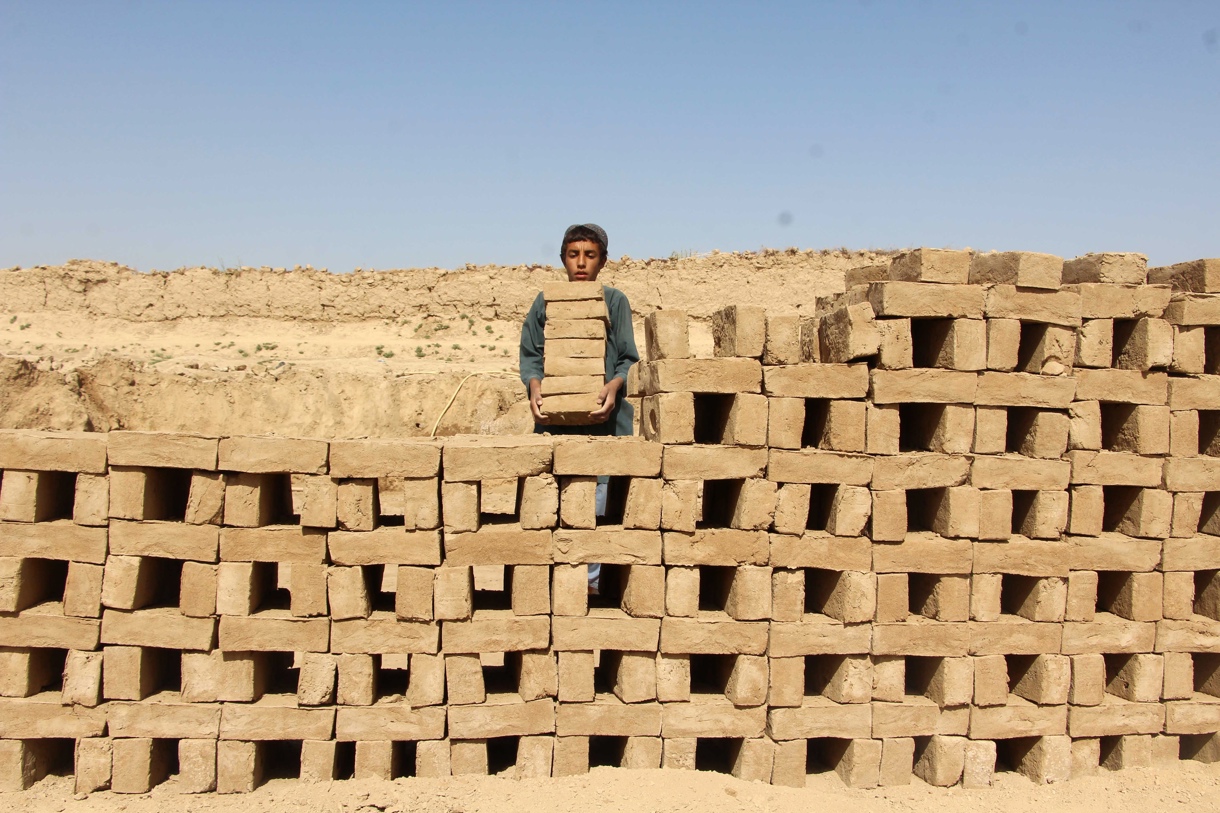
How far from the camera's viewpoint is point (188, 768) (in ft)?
14.6

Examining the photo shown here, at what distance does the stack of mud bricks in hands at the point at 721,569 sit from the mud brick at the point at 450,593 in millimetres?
18

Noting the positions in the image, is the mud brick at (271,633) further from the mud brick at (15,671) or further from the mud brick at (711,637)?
the mud brick at (711,637)

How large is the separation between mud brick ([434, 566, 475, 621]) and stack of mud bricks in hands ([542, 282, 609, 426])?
51.9 inches

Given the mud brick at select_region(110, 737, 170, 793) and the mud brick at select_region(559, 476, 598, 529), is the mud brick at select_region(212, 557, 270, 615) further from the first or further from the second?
the mud brick at select_region(559, 476, 598, 529)

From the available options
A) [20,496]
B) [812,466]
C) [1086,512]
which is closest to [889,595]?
[812,466]

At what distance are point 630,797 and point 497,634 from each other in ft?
3.93

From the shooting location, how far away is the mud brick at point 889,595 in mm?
4672

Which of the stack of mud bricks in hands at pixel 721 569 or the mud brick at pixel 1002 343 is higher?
the mud brick at pixel 1002 343

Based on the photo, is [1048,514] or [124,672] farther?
[1048,514]

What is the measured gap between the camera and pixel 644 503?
4539 millimetres

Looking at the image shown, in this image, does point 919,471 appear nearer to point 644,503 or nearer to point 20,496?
point 644,503

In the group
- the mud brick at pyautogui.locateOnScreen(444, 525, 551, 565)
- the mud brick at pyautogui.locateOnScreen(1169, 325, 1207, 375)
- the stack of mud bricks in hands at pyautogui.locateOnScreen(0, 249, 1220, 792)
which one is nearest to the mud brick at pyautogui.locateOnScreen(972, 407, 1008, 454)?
the stack of mud bricks in hands at pyautogui.locateOnScreen(0, 249, 1220, 792)

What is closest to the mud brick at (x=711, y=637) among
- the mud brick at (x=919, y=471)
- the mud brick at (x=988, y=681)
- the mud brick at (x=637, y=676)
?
the mud brick at (x=637, y=676)

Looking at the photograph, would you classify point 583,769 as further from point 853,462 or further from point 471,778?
point 853,462
